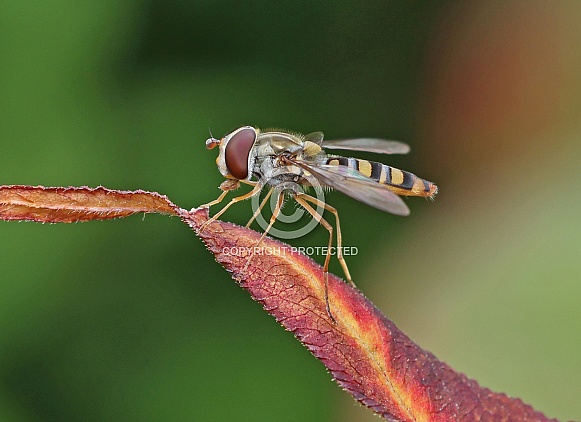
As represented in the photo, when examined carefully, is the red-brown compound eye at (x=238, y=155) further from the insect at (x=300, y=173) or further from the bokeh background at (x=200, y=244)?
the bokeh background at (x=200, y=244)

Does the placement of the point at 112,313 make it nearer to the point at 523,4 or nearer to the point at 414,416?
the point at 414,416

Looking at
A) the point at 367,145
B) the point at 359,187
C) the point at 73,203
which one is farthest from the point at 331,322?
the point at 367,145

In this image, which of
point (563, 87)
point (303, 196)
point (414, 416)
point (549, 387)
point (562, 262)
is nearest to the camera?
point (414, 416)

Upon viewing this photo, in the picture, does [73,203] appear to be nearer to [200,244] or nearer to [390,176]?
[390,176]

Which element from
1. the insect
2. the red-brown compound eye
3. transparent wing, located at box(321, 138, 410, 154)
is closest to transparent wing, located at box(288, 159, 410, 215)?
the insect

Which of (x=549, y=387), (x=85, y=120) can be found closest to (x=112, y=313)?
(x=85, y=120)

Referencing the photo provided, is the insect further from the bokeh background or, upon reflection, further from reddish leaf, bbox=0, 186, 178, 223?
reddish leaf, bbox=0, 186, 178, 223

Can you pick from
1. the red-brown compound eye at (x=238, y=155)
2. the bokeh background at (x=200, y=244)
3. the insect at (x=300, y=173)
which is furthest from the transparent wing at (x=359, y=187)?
the bokeh background at (x=200, y=244)

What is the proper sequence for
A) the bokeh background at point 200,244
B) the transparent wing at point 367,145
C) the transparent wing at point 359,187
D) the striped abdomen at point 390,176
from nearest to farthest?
the transparent wing at point 359,187
the striped abdomen at point 390,176
the transparent wing at point 367,145
the bokeh background at point 200,244
